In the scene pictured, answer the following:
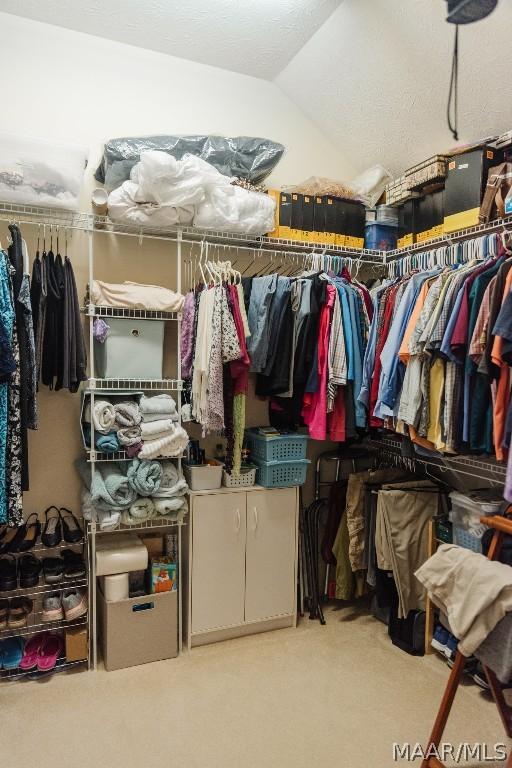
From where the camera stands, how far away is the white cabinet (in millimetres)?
2725

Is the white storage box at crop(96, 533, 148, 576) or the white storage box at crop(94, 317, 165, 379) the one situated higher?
the white storage box at crop(94, 317, 165, 379)

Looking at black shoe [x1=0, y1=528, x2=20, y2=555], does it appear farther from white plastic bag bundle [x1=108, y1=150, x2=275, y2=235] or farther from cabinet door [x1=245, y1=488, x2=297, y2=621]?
white plastic bag bundle [x1=108, y1=150, x2=275, y2=235]

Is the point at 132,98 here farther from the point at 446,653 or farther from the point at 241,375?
the point at 446,653

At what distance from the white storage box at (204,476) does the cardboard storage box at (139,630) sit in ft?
1.78

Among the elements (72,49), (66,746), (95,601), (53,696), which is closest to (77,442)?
(95,601)

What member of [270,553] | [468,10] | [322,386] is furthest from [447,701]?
[468,10]

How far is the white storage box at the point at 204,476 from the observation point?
9.00ft

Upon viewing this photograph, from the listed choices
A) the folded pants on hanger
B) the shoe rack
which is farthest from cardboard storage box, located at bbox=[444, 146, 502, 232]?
the shoe rack

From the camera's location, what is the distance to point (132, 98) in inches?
115

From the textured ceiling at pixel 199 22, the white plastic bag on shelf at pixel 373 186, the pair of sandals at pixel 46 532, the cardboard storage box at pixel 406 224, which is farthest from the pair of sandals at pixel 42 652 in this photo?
the textured ceiling at pixel 199 22

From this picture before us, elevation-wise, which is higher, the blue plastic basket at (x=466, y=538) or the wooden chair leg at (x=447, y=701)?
the blue plastic basket at (x=466, y=538)

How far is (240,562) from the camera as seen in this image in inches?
111

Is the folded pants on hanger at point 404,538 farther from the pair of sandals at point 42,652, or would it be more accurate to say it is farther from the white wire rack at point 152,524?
the pair of sandals at point 42,652

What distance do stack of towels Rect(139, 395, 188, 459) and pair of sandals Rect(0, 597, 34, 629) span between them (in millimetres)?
894
